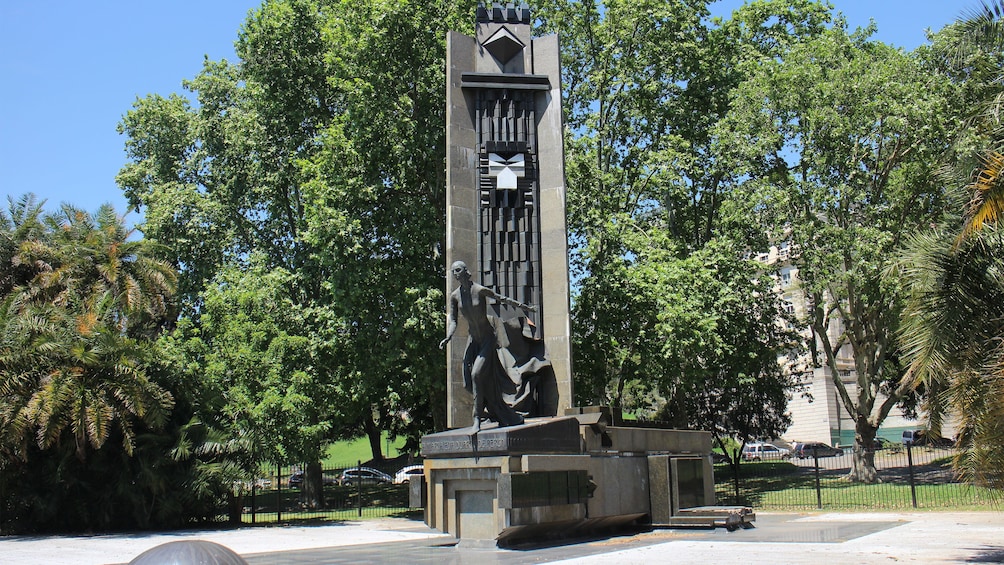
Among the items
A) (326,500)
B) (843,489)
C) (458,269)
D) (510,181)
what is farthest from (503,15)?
(326,500)

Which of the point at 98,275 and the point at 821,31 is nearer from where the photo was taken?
the point at 98,275

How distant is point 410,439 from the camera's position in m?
38.0

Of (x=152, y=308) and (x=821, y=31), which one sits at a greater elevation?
(x=821, y=31)

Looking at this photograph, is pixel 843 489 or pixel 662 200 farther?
pixel 662 200

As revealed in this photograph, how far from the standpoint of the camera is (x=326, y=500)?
33.0 metres

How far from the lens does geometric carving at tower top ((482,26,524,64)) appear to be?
18.6 meters

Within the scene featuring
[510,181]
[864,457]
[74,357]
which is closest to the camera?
[510,181]

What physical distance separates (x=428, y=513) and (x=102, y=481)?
33.4ft

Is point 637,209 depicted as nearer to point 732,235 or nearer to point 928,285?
point 732,235

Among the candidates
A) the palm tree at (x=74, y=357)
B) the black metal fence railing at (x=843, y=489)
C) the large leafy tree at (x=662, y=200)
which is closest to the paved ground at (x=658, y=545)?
the palm tree at (x=74, y=357)

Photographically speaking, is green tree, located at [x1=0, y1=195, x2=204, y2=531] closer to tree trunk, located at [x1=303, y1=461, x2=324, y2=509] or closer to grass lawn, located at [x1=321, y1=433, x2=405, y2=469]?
tree trunk, located at [x1=303, y1=461, x2=324, y2=509]

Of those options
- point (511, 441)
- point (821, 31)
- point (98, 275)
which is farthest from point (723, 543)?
point (821, 31)

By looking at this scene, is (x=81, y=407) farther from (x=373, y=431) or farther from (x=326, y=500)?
(x=373, y=431)

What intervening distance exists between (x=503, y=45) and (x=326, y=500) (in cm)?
2077
